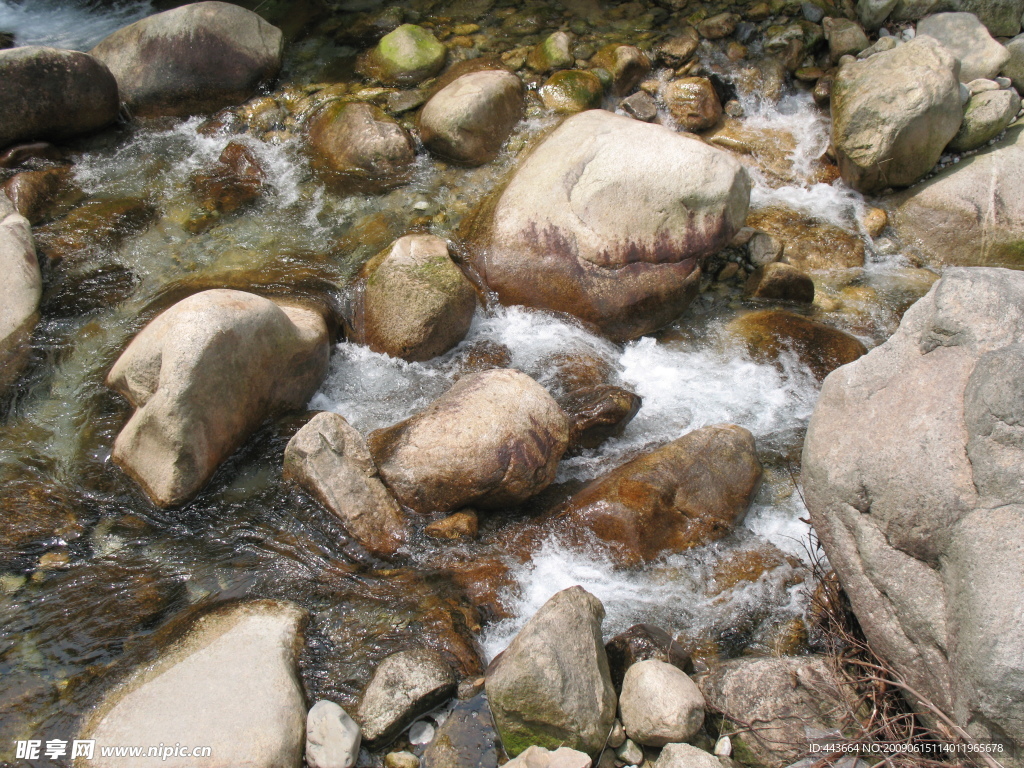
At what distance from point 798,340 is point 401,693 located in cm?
406

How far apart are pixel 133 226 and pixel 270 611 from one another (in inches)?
166

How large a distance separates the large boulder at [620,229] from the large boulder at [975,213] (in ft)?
6.95

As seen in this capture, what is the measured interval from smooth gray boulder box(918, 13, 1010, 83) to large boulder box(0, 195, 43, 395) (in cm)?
888

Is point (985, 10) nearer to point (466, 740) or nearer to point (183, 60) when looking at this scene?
point (183, 60)

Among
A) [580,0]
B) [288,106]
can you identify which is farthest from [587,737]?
[580,0]

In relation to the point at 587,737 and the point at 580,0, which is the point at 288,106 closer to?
the point at 580,0

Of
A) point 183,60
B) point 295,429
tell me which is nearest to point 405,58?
point 183,60

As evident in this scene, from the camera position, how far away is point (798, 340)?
18.4ft

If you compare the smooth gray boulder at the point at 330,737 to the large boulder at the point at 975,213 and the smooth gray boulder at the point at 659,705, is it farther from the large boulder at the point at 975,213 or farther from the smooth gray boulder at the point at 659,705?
the large boulder at the point at 975,213

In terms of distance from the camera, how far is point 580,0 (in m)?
8.72

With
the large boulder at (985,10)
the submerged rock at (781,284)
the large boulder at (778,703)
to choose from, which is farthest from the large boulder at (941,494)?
the large boulder at (985,10)

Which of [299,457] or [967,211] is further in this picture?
[967,211]

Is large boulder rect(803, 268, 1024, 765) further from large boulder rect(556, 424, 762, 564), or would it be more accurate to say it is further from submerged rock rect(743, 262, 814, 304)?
submerged rock rect(743, 262, 814, 304)

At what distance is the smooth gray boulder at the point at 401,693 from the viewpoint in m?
3.21
